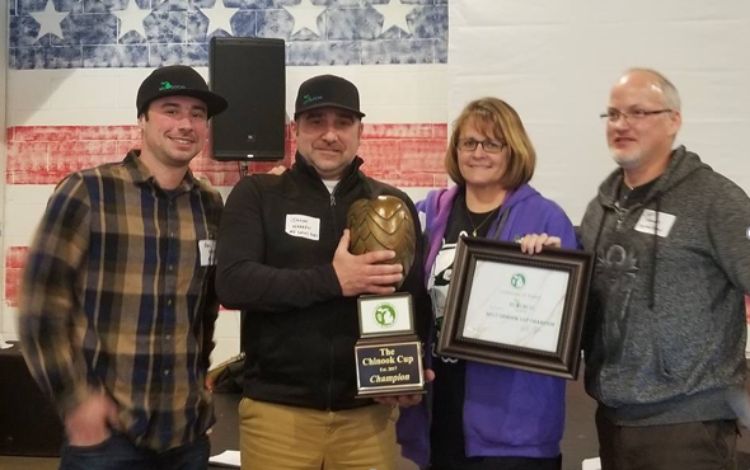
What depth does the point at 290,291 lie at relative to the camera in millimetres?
1867

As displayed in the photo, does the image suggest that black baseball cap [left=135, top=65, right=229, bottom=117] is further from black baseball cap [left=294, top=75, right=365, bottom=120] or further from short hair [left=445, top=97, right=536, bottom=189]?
Answer: short hair [left=445, top=97, right=536, bottom=189]

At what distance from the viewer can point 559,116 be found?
4.22 meters

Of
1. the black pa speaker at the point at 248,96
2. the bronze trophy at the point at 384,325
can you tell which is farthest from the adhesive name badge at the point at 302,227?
the black pa speaker at the point at 248,96

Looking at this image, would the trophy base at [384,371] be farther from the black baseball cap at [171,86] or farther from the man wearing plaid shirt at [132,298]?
the black baseball cap at [171,86]

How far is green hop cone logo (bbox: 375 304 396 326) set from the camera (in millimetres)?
1906

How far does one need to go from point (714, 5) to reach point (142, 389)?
366cm

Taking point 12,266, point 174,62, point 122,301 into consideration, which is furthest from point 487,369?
point 12,266

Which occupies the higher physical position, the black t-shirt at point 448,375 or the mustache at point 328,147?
the mustache at point 328,147

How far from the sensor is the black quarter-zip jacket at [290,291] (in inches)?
74.1

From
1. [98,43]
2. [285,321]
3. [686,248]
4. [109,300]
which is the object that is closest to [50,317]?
[109,300]

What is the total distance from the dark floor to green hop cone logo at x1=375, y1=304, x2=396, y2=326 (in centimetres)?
103

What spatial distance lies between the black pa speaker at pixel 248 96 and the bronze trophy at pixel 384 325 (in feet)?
8.38

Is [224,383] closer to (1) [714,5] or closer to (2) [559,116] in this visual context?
(2) [559,116]

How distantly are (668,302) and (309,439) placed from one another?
986mm
